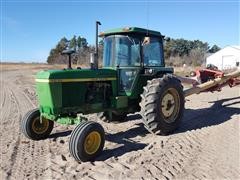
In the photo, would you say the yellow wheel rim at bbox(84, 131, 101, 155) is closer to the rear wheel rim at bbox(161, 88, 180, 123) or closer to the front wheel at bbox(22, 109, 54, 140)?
the front wheel at bbox(22, 109, 54, 140)

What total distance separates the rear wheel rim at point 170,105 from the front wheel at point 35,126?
103 inches

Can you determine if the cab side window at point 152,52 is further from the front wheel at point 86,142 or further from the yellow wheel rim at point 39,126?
the yellow wheel rim at point 39,126

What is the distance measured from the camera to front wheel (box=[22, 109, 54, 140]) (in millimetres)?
7840

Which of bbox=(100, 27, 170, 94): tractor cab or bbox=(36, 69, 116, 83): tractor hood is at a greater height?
bbox=(100, 27, 170, 94): tractor cab

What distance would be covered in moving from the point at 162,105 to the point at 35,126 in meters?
2.86

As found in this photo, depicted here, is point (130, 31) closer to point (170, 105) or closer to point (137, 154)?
point (170, 105)

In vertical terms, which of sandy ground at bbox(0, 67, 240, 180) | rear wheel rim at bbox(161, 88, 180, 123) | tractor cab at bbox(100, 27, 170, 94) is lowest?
sandy ground at bbox(0, 67, 240, 180)

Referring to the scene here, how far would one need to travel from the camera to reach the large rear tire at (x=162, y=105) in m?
7.79

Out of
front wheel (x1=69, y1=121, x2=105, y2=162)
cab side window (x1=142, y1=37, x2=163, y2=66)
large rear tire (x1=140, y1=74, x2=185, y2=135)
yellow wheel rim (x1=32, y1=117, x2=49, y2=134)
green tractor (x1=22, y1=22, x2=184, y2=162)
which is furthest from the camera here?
cab side window (x1=142, y1=37, x2=163, y2=66)

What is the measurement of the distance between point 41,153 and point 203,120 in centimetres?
467

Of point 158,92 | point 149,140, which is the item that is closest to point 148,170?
point 149,140

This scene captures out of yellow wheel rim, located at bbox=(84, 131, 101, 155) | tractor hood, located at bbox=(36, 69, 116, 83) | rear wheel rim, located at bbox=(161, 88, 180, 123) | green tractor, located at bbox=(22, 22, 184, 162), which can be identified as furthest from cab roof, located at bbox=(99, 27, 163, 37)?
yellow wheel rim, located at bbox=(84, 131, 101, 155)

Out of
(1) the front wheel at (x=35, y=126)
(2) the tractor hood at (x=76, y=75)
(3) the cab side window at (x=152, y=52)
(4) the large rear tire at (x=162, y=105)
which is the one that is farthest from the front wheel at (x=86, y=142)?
(3) the cab side window at (x=152, y=52)

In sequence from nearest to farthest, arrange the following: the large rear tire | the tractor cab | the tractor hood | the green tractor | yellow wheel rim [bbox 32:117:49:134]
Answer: the tractor hood < the green tractor < the large rear tire < yellow wheel rim [bbox 32:117:49:134] < the tractor cab
